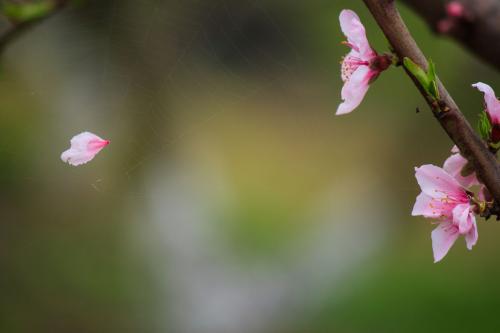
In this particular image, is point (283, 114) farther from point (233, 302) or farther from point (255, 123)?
point (233, 302)

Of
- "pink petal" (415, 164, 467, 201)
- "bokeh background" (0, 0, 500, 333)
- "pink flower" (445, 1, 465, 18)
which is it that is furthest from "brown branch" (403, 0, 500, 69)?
A: "pink petal" (415, 164, 467, 201)

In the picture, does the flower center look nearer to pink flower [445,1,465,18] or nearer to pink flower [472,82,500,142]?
pink flower [472,82,500,142]

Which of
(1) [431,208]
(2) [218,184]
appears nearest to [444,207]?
→ (1) [431,208]

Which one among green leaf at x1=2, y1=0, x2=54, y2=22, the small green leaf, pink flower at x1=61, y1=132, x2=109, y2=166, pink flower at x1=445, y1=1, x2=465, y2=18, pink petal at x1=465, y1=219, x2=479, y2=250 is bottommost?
pink petal at x1=465, y1=219, x2=479, y2=250

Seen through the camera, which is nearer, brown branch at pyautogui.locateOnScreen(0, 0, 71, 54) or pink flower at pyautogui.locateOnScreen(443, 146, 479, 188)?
pink flower at pyautogui.locateOnScreen(443, 146, 479, 188)

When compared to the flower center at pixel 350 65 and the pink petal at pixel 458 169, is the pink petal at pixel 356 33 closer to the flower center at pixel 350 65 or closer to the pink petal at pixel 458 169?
the flower center at pixel 350 65
